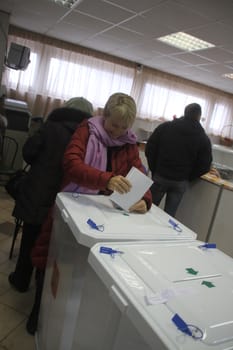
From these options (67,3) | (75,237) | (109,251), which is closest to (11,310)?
(75,237)

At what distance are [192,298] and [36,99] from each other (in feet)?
17.9

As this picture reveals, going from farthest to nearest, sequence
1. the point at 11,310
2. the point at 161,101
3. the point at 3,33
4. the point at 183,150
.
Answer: the point at 161,101, the point at 3,33, the point at 183,150, the point at 11,310

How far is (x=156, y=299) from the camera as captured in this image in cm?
67

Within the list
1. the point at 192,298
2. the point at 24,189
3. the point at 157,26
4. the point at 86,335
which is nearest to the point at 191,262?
the point at 192,298

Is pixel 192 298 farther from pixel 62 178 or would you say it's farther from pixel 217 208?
pixel 217 208

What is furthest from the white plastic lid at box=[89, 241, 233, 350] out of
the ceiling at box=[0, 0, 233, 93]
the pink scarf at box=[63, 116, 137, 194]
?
the ceiling at box=[0, 0, 233, 93]

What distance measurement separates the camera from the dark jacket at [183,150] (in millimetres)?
2533

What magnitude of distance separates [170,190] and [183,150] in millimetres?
379

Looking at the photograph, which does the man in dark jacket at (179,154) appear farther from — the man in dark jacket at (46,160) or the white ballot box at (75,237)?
the white ballot box at (75,237)

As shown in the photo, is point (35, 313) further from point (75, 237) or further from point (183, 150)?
point (183, 150)

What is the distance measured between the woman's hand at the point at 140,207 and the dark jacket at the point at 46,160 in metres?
0.47

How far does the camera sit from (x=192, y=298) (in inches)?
27.6

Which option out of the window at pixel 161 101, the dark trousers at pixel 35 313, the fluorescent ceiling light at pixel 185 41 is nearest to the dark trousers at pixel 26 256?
the dark trousers at pixel 35 313

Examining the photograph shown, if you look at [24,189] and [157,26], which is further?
[157,26]
